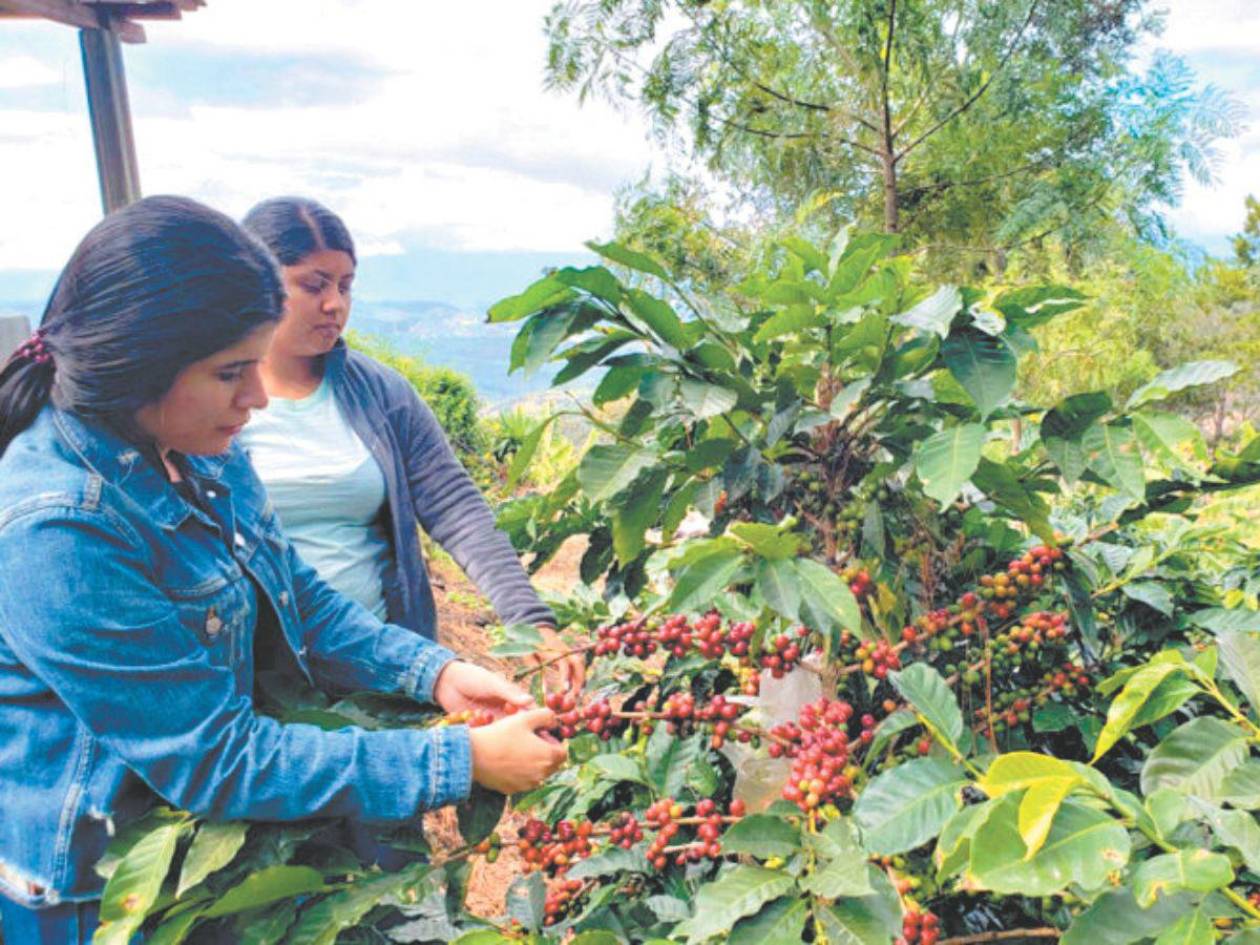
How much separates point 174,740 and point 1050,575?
89cm

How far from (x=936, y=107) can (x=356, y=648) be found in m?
6.28

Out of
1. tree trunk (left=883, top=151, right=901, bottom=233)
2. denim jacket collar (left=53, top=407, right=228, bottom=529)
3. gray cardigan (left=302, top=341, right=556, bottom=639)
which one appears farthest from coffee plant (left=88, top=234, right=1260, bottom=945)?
tree trunk (left=883, top=151, right=901, bottom=233)

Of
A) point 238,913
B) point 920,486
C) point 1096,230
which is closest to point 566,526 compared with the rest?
point 920,486

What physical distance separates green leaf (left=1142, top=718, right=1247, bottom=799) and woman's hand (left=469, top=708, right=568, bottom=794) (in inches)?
19.9

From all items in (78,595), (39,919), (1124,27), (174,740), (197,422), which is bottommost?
(39,919)

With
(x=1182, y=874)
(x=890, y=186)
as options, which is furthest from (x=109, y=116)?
(x=1182, y=874)

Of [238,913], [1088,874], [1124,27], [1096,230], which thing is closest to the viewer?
[1088,874]

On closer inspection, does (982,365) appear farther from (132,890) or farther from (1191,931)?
(132,890)

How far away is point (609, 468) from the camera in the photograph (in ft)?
3.58

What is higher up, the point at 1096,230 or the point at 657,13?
the point at 657,13

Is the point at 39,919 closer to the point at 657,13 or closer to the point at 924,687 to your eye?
the point at 924,687

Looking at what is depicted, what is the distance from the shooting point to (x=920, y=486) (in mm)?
1117

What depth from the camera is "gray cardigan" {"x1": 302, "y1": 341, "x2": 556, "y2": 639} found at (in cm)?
→ 191

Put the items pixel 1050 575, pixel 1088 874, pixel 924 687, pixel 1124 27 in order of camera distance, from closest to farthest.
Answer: pixel 1088 874
pixel 924 687
pixel 1050 575
pixel 1124 27
